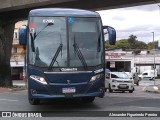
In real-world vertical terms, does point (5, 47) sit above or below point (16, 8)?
below

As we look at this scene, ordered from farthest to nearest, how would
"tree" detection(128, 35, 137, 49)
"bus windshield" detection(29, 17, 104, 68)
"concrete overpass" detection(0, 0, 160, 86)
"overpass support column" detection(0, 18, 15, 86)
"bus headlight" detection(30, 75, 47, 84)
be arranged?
1. "tree" detection(128, 35, 137, 49)
2. "overpass support column" detection(0, 18, 15, 86)
3. "concrete overpass" detection(0, 0, 160, 86)
4. "bus windshield" detection(29, 17, 104, 68)
5. "bus headlight" detection(30, 75, 47, 84)

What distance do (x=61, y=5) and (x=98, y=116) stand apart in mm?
15277

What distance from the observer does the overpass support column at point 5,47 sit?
32281mm

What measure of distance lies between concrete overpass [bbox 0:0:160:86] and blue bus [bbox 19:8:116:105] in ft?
35.0

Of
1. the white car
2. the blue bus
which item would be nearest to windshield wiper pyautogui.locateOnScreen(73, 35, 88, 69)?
the blue bus

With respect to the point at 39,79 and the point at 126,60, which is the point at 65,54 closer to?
the point at 39,79

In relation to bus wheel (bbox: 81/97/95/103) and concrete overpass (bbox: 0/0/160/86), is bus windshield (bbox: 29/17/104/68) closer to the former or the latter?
bus wheel (bbox: 81/97/95/103)

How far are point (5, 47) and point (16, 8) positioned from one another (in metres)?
4.98

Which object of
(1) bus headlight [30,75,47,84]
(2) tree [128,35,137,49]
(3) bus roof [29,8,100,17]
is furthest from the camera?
(2) tree [128,35,137,49]

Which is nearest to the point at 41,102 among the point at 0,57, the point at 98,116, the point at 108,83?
the point at 98,116

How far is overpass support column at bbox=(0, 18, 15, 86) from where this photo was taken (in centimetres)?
3228

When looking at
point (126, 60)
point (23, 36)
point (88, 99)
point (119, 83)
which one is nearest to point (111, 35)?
point (23, 36)

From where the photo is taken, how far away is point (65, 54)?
1403 centimetres

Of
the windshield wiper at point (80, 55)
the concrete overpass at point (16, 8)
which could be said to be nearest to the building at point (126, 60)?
the concrete overpass at point (16, 8)
